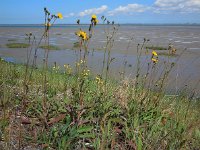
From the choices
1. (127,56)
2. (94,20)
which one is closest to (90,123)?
(94,20)

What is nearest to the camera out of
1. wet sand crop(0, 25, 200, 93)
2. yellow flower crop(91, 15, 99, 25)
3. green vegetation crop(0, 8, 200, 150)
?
green vegetation crop(0, 8, 200, 150)

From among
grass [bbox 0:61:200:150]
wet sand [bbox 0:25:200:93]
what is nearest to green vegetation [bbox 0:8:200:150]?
grass [bbox 0:61:200:150]

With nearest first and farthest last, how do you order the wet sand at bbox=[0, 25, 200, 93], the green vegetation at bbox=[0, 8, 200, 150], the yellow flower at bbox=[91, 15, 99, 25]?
the green vegetation at bbox=[0, 8, 200, 150] → the yellow flower at bbox=[91, 15, 99, 25] → the wet sand at bbox=[0, 25, 200, 93]

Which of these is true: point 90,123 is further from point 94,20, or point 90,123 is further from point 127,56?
point 127,56

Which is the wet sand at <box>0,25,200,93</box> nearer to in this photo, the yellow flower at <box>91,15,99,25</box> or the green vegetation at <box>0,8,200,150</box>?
the green vegetation at <box>0,8,200,150</box>

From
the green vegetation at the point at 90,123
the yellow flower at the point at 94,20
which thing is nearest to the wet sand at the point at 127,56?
the green vegetation at the point at 90,123

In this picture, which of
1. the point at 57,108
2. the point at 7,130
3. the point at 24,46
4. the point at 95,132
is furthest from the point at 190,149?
the point at 24,46

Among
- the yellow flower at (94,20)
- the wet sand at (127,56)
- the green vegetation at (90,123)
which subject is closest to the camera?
the green vegetation at (90,123)

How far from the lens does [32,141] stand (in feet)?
10.9

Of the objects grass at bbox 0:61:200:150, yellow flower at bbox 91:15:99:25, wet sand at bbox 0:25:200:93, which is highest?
yellow flower at bbox 91:15:99:25

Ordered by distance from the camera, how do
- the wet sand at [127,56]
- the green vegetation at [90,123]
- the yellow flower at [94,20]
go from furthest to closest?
the wet sand at [127,56] → the yellow flower at [94,20] → the green vegetation at [90,123]

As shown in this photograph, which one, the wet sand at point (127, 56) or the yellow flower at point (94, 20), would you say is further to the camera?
the wet sand at point (127, 56)

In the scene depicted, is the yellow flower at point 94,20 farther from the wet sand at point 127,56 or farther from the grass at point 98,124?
the wet sand at point 127,56

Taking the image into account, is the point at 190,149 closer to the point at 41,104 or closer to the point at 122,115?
the point at 122,115
